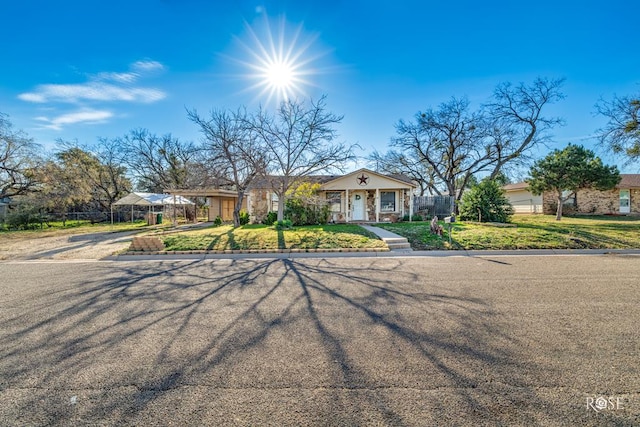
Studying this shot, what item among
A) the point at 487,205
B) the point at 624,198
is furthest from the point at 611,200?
the point at 487,205

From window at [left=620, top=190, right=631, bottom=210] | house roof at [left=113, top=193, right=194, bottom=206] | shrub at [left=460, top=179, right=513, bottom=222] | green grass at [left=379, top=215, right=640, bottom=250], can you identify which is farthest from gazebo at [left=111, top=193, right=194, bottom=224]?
window at [left=620, top=190, right=631, bottom=210]

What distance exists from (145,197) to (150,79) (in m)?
12.3

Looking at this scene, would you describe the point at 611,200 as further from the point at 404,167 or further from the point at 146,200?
the point at 146,200

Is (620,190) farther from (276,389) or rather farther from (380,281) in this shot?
(276,389)

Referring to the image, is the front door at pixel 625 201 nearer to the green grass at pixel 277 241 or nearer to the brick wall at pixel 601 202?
the brick wall at pixel 601 202

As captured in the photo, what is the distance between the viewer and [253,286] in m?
5.34

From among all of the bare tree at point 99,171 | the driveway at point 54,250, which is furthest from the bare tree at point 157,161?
the driveway at point 54,250

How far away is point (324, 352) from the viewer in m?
2.85

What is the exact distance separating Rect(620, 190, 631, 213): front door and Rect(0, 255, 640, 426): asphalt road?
24781 millimetres

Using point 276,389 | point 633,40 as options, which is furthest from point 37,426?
point 633,40

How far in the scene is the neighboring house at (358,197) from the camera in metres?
18.0

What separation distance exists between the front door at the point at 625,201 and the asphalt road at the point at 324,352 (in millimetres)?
24781

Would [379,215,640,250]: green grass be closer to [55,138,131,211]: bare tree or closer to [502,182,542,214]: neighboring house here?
[502,182,542,214]: neighboring house

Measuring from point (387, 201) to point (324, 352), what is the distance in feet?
54.4
